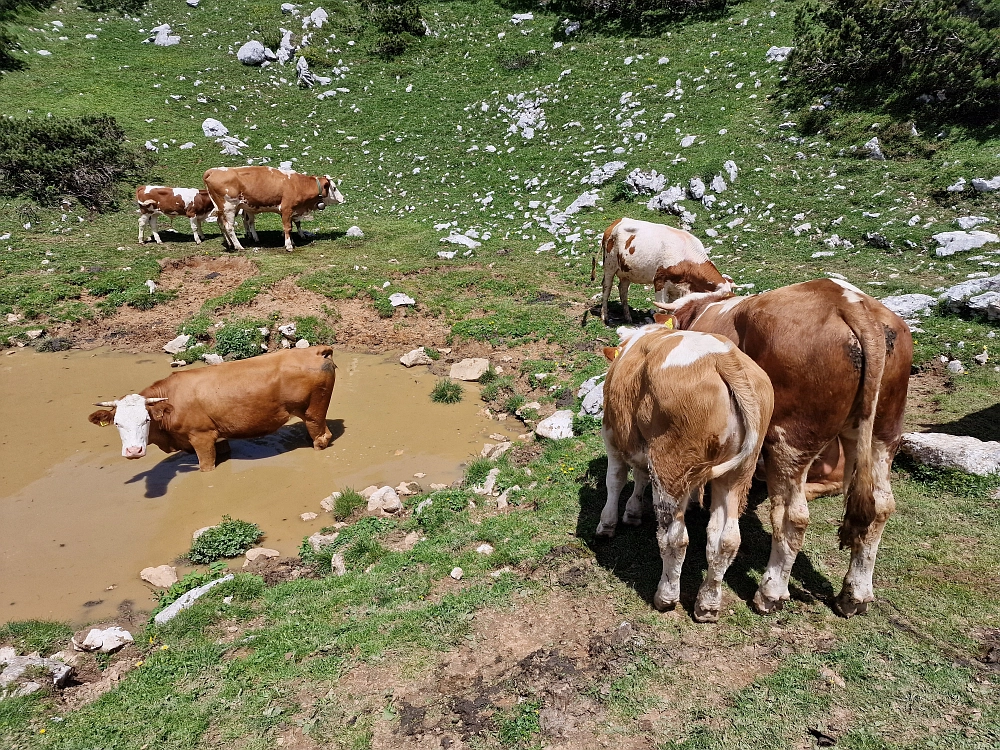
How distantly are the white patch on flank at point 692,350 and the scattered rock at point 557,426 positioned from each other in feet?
11.5

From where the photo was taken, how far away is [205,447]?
8.14m

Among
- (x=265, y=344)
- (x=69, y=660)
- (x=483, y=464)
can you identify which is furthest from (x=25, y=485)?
(x=483, y=464)

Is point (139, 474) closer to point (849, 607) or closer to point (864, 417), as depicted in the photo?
point (849, 607)

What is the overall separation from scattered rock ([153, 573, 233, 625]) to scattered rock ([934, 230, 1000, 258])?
539 inches

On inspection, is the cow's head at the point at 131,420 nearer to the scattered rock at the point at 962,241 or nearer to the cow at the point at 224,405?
the cow at the point at 224,405

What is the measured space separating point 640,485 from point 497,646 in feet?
7.09

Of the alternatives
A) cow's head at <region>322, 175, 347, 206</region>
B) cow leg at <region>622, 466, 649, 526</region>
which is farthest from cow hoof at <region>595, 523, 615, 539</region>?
cow's head at <region>322, 175, 347, 206</region>

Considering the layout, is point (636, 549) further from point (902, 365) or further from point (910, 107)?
point (910, 107)

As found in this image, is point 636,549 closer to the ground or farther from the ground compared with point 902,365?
closer to the ground

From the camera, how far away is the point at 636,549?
17.7ft

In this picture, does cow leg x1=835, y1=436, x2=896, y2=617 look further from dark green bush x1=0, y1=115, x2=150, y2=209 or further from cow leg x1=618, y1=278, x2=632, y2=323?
dark green bush x1=0, y1=115, x2=150, y2=209

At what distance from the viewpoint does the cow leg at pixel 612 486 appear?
548cm

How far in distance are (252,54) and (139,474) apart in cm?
2536

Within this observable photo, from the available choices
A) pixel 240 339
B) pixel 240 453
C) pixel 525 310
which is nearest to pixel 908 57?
pixel 525 310
